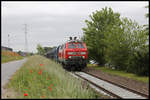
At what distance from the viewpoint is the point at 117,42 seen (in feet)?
62.4

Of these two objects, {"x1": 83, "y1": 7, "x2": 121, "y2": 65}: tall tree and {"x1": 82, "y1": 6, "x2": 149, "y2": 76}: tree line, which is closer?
{"x1": 82, "y1": 6, "x2": 149, "y2": 76}: tree line

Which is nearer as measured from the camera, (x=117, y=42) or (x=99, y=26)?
(x=117, y=42)

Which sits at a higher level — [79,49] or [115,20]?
[115,20]

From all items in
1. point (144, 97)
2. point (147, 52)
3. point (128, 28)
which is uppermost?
point (128, 28)

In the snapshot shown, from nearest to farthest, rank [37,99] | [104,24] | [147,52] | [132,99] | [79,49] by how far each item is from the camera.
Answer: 1. [37,99]
2. [132,99]
3. [147,52]
4. [79,49]
5. [104,24]

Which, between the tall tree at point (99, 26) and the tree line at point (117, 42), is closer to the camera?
the tree line at point (117, 42)

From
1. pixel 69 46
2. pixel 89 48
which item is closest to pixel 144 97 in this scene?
pixel 69 46

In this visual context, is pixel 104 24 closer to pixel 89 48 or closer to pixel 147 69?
pixel 89 48

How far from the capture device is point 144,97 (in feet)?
27.7

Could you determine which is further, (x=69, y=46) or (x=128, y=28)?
(x=69, y=46)

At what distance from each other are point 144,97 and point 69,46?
42.0 ft

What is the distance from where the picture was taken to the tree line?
1509 centimetres

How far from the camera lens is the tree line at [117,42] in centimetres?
1509

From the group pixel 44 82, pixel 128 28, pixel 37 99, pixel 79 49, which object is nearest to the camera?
pixel 37 99
